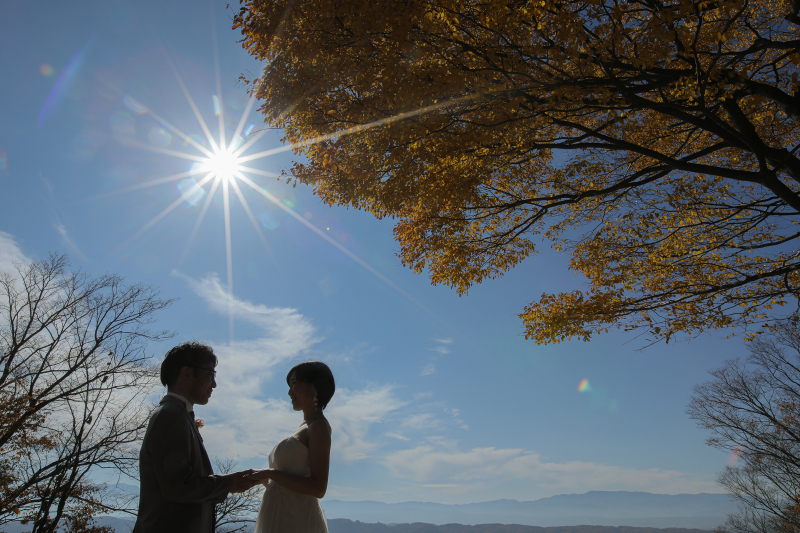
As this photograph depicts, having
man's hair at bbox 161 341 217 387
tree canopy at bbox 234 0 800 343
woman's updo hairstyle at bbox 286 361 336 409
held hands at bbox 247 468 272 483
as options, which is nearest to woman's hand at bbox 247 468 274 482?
held hands at bbox 247 468 272 483

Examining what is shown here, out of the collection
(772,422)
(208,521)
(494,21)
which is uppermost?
(494,21)

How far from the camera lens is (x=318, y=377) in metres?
2.68

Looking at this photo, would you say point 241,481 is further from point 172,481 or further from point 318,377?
point 318,377

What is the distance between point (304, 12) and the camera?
3676 mm

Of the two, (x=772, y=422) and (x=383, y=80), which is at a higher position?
(x=383, y=80)

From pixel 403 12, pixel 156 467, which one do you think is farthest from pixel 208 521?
pixel 403 12

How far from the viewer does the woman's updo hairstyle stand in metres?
2.65

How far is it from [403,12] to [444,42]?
0.63m

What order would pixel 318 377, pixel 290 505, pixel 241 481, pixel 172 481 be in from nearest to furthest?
pixel 172 481 < pixel 241 481 < pixel 290 505 < pixel 318 377

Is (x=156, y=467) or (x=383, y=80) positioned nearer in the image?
(x=156, y=467)

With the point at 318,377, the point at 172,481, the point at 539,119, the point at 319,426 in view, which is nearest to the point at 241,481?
the point at 172,481

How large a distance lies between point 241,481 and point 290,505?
0.45 metres

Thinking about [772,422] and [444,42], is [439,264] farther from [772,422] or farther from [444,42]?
[772,422]

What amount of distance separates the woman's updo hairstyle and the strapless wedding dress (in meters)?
0.31
